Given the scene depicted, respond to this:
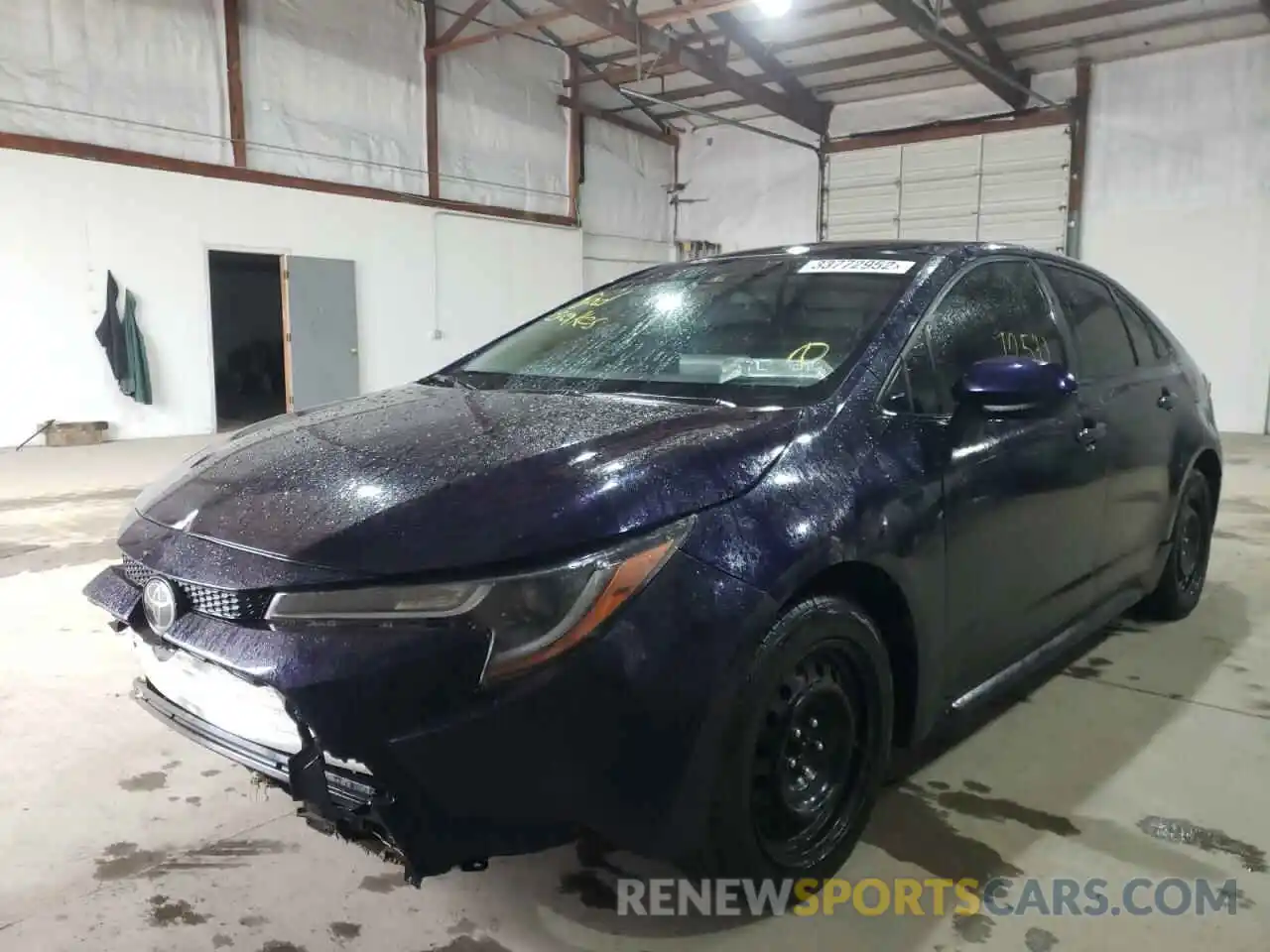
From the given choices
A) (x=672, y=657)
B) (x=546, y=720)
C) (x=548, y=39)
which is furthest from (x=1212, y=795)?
(x=548, y=39)

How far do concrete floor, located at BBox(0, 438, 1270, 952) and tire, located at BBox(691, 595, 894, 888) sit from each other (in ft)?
0.45

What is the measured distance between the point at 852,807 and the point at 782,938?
0.30 meters

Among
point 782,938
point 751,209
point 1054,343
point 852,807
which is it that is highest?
point 751,209

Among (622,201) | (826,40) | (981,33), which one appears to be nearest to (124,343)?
(622,201)

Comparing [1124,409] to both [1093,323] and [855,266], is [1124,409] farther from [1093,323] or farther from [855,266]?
[855,266]

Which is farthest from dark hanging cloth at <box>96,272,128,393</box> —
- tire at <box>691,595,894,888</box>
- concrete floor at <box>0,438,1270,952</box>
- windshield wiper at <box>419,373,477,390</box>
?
tire at <box>691,595,894,888</box>

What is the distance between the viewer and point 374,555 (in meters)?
1.34

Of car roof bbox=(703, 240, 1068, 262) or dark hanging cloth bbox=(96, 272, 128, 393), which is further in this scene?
dark hanging cloth bbox=(96, 272, 128, 393)

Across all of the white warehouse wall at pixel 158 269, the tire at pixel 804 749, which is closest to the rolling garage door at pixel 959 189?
the white warehouse wall at pixel 158 269

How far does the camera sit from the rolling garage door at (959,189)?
1184 centimetres

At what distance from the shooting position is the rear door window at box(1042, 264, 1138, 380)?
2.61 metres

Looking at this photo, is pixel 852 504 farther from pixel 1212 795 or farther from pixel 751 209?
pixel 751 209

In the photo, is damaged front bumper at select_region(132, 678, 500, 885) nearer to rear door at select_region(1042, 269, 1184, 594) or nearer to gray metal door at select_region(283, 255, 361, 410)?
rear door at select_region(1042, 269, 1184, 594)

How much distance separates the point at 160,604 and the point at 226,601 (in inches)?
7.7
